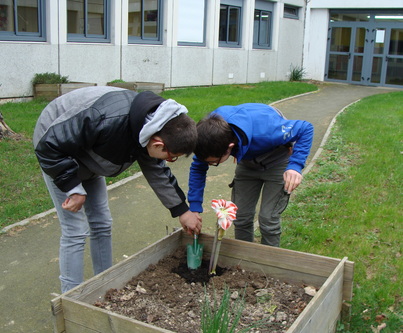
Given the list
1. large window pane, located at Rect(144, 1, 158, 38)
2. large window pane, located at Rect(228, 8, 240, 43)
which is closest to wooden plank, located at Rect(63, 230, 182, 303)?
large window pane, located at Rect(144, 1, 158, 38)

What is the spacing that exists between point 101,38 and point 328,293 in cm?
1237

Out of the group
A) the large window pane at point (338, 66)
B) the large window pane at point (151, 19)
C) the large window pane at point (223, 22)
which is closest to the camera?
the large window pane at point (151, 19)

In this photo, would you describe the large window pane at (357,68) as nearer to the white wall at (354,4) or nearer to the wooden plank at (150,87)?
the white wall at (354,4)

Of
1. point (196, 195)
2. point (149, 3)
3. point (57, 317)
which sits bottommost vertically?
point (57, 317)

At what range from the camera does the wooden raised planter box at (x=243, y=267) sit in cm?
267

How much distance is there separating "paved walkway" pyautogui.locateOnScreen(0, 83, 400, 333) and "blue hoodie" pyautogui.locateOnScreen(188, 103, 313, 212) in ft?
1.86

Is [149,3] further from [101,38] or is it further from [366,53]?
[366,53]

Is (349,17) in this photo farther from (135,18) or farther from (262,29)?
(135,18)

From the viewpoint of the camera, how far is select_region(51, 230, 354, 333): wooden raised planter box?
267 cm

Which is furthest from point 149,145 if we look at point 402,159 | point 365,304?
point 402,159

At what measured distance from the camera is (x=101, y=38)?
1409 centimetres

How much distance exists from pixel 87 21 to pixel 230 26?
21.5 ft

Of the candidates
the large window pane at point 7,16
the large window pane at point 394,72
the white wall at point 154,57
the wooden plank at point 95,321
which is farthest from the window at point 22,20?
the large window pane at point 394,72

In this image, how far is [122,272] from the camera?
3.38 meters
